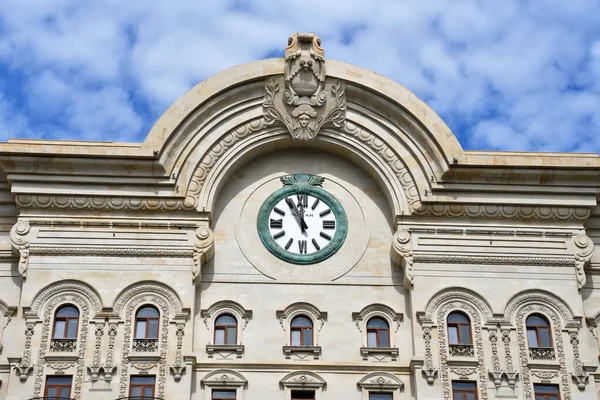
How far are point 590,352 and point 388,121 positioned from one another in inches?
367

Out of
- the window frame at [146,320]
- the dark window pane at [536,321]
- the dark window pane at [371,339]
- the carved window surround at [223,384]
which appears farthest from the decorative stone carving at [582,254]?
the window frame at [146,320]

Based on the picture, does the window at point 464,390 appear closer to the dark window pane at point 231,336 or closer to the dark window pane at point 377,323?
the dark window pane at point 377,323

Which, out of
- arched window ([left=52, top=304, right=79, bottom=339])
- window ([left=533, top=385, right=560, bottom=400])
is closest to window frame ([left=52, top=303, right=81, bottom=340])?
arched window ([left=52, top=304, right=79, bottom=339])

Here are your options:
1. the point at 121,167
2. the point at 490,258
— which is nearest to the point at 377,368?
the point at 490,258

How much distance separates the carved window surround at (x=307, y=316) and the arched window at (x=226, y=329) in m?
1.34

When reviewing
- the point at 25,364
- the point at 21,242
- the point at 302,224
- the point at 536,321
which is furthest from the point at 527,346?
the point at 21,242

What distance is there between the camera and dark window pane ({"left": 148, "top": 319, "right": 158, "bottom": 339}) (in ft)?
110

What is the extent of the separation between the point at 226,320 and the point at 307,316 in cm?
239

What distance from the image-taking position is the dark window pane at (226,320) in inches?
1346

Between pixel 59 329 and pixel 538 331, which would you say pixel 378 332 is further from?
pixel 59 329

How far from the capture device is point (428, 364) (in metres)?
32.9

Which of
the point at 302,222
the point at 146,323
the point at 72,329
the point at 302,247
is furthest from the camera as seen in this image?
the point at 302,222

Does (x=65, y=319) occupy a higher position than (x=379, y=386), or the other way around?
(x=65, y=319)

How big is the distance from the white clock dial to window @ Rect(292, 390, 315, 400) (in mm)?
4426
